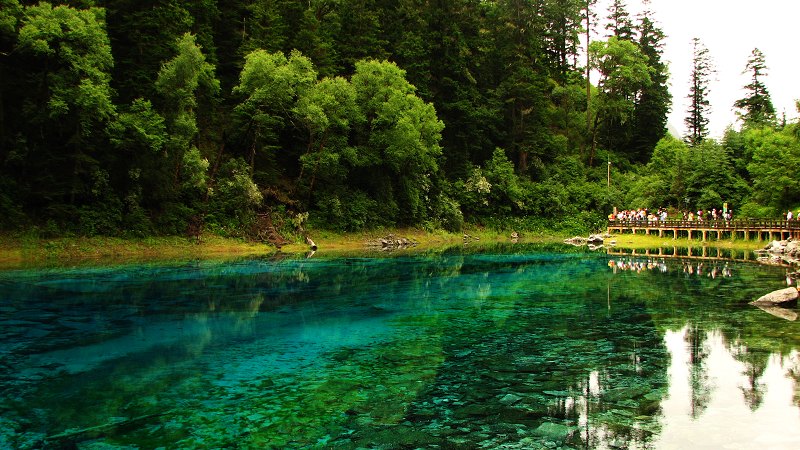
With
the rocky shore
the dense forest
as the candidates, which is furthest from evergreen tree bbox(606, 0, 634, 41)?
the rocky shore

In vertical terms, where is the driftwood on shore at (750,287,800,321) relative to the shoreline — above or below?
below

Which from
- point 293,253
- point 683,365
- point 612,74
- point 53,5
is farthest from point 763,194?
point 53,5

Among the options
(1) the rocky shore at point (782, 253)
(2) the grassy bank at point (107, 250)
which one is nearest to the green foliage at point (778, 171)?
(1) the rocky shore at point (782, 253)

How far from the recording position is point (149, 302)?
62.1ft

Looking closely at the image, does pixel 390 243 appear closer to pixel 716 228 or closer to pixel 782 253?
pixel 716 228

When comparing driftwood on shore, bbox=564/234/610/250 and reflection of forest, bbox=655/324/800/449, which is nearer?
reflection of forest, bbox=655/324/800/449

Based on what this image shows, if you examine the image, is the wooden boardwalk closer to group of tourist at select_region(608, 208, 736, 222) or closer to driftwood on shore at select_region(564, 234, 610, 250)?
group of tourist at select_region(608, 208, 736, 222)

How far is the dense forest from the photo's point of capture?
31.7 meters

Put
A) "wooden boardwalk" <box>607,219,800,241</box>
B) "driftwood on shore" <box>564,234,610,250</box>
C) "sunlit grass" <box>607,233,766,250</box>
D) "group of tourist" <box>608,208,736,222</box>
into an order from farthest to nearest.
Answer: "driftwood on shore" <box>564,234,610,250</box>
"group of tourist" <box>608,208,736,222</box>
"sunlit grass" <box>607,233,766,250</box>
"wooden boardwalk" <box>607,219,800,241</box>

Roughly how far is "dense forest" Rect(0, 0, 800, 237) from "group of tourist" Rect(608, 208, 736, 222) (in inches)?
50.5

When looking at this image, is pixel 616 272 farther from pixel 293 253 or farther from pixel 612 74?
pixel 612 74

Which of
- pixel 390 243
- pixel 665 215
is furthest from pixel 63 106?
pixel 665 215

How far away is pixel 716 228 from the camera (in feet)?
147

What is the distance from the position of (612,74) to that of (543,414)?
69.2m
